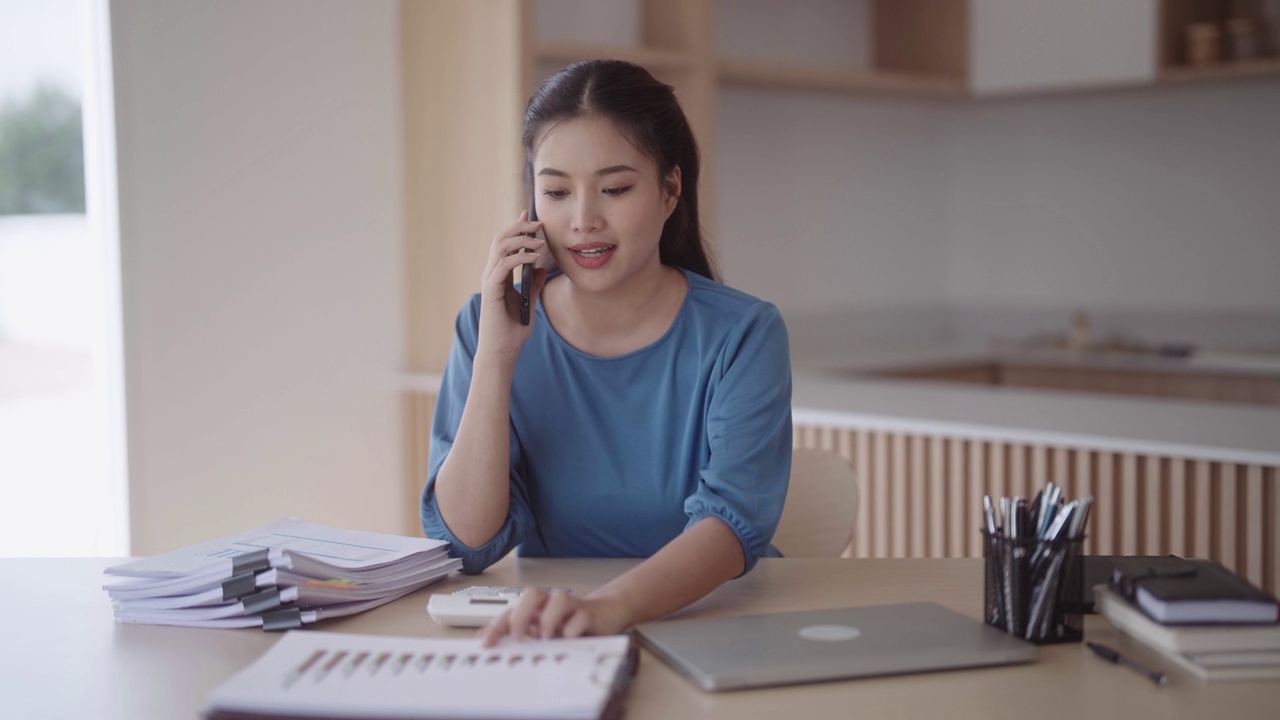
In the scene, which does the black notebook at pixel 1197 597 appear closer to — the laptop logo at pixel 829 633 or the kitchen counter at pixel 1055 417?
the laptop logo at pixel 829 633

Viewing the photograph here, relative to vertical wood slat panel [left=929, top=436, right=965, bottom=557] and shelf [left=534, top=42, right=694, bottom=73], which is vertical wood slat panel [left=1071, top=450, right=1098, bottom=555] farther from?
shelf [left=534, top=42, right=694, bottom=73]

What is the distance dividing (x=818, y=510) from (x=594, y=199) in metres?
0.60

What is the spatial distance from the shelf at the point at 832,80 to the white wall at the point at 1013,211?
20 centimetres

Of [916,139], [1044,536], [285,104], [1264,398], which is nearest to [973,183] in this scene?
[916,139]

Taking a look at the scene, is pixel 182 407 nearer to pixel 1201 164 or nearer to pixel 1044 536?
pixel 1044 536

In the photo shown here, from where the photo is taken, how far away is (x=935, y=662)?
3.51ft

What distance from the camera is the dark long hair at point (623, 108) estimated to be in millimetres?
1494

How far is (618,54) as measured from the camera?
300 cm

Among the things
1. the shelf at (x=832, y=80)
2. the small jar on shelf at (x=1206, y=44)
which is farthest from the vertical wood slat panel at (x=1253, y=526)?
the small jar on shelf at (x=1206, y=44)

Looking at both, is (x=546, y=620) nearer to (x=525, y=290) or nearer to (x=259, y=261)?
(x=525, y=290)

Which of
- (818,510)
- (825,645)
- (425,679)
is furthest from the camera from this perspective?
(818,510)

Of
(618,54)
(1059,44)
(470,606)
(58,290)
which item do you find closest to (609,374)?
(470,606)

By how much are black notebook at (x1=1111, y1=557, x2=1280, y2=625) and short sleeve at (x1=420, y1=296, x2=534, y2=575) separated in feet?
2.28

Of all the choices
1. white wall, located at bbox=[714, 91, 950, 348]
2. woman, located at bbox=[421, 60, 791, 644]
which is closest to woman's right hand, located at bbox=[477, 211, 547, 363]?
woman, located at bbox=[421, 60, 791, 644]
